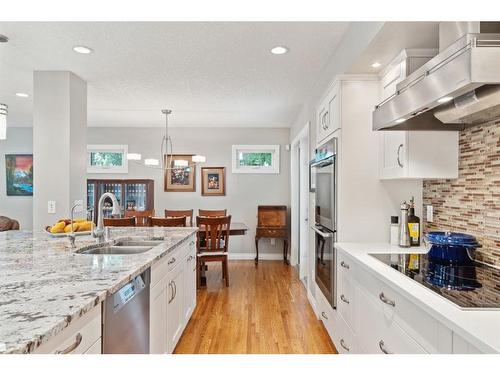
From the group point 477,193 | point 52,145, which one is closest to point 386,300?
point 477,193

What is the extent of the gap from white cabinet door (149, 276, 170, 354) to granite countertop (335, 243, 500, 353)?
47.1 inches

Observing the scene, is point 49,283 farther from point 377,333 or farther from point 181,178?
point 181,178

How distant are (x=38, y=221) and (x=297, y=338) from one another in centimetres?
275

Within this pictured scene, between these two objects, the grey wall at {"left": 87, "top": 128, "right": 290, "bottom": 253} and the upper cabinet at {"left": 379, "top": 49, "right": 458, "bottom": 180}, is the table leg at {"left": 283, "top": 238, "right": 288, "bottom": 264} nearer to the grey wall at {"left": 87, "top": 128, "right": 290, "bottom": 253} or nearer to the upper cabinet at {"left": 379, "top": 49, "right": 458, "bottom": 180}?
the grey wall at {"left": 87, "top": 128, "right": 290, "bottom": 253}

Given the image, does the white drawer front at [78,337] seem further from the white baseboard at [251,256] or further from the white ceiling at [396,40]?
the white baseboard at [251,256]

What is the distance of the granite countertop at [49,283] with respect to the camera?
2.81ft

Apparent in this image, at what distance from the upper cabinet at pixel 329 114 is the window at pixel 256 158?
9.06 feet

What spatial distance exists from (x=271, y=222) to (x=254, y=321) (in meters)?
2.61

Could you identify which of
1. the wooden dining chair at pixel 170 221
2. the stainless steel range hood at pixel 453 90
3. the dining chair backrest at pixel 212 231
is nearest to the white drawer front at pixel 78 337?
the stainless steel range hood at pixel 453 90

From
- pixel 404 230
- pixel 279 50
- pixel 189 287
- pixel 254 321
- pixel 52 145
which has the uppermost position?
pixel 279 50

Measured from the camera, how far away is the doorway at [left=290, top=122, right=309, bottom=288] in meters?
4.59

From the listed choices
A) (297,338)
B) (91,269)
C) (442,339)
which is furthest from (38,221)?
(442,339)

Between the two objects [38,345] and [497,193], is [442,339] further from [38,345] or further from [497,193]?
[38,345]

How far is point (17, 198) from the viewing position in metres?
6.16
